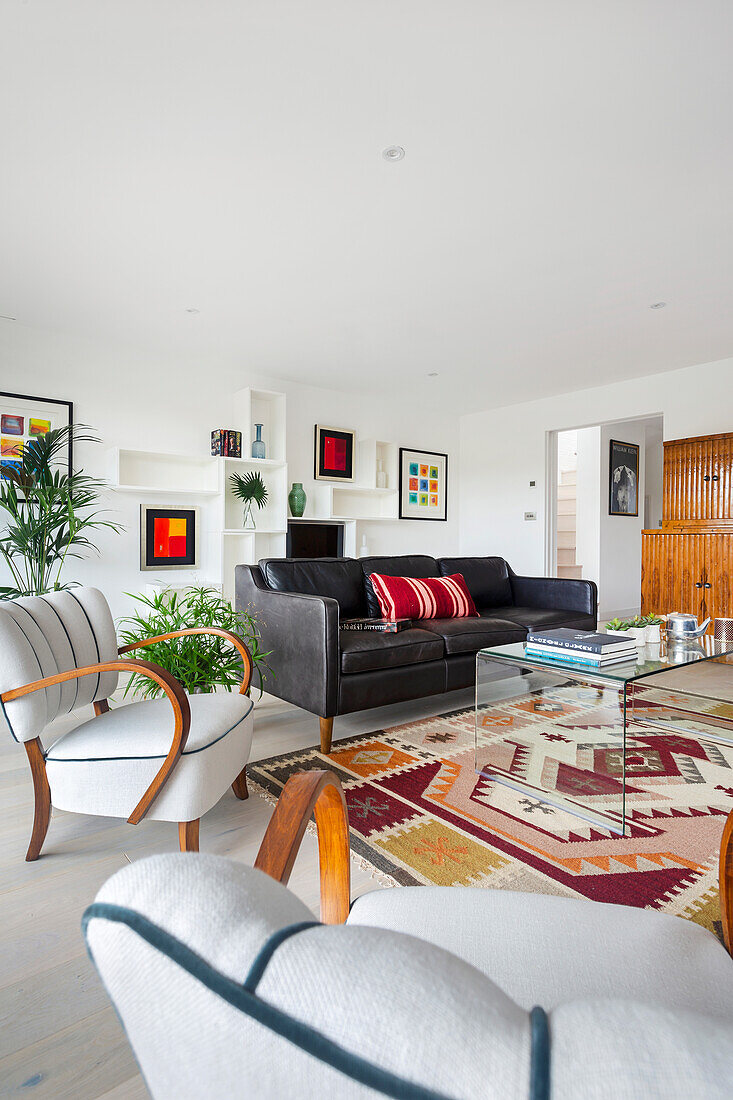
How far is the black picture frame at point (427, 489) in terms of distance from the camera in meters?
6.77

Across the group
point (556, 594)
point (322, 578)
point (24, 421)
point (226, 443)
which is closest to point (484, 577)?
point (556, 594)

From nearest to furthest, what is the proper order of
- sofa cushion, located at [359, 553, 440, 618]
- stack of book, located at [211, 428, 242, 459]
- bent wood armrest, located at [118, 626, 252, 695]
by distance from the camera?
bent wood armrest, located at [118, 626, 252, 695] → sofa cushion, located at [359, 553, 440, 618] → stack of book, located at [211, 428, 242, 459]

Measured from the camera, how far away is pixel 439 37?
1880 mm

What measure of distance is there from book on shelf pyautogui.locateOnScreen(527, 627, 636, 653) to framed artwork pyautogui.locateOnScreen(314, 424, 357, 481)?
153 inches

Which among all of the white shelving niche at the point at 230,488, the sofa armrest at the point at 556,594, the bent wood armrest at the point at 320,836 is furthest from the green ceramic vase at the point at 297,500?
the bent wood armrest at the point at 320,836

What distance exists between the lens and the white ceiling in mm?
1867

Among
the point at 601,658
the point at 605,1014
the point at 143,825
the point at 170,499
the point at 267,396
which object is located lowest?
the point at 143,825

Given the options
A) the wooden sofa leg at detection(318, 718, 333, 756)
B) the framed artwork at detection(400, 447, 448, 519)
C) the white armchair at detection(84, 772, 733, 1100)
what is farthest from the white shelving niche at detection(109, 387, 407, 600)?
the white armchair at detection(84, 772, 733, 1100)

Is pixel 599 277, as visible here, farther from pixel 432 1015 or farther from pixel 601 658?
pixel 432 1015

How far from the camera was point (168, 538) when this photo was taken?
5035 millimetres

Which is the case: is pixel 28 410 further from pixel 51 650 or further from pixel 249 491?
pixel 51 650

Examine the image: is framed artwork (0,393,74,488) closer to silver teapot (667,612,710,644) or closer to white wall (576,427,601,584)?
silver teapot (667,612,710,644)

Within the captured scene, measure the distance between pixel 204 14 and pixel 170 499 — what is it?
366 centimetres

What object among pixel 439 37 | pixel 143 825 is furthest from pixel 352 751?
pixel 439 37
